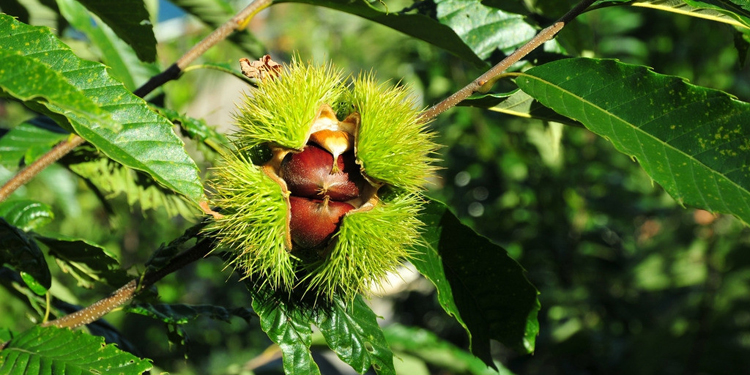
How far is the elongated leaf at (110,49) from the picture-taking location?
1.76m

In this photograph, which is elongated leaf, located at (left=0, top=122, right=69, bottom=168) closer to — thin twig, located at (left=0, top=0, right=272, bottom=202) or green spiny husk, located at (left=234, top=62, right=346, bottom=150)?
thin twig, located at (left=0, top=0, right=272, bottom=202)

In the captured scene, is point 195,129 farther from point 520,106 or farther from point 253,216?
point 520,106

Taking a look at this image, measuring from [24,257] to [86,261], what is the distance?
14 cm

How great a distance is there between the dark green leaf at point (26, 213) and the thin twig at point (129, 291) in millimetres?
346

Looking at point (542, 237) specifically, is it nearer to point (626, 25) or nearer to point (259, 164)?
point (626, 25)

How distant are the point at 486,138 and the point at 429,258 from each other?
2.34 metres

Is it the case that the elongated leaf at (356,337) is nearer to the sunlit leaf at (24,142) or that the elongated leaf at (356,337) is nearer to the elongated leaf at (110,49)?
the sunlit leaf at (24,142)

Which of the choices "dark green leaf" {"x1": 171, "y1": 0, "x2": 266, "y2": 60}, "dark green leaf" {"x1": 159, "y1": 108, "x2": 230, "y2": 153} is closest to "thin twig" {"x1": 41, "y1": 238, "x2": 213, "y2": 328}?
"dark green leaf" {"x1": 159, "y1": 108, "x2": 230, "y2": 153}

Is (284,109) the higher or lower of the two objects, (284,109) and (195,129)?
the higher

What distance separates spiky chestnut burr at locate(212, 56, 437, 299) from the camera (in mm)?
1011

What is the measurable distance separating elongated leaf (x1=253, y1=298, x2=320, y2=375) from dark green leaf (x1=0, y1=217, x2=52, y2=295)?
1.61 feet

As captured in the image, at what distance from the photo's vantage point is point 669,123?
38.9 inches

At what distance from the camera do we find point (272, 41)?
825 cm

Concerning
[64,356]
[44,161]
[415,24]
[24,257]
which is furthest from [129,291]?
[415,24]
